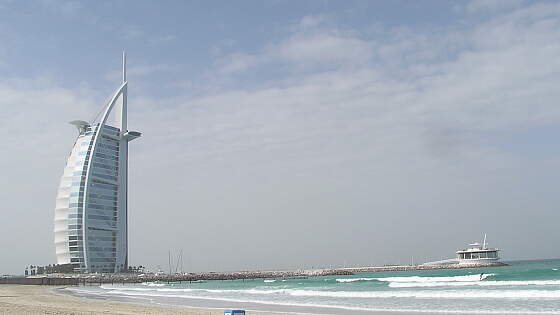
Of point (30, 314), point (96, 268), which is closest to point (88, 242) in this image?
point (96, 268)

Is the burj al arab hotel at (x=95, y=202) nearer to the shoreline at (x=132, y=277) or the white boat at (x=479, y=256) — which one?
the shoreline at (x=132, y=277)

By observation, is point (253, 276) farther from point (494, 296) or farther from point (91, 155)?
point (494, 296)

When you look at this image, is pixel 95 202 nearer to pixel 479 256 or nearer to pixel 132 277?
pixel 132 277

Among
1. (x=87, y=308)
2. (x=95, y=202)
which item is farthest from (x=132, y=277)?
(x=87, y=308)

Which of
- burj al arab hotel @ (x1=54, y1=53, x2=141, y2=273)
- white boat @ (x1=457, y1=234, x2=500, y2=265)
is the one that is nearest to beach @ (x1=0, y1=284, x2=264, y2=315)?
burj al arab hotel @ (x1=54, y1=53, x2=141, y2=273)

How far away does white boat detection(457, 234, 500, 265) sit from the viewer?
107 m

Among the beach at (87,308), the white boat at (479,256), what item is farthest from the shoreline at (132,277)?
the beach at (87,308)

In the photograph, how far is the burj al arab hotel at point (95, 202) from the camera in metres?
92.1

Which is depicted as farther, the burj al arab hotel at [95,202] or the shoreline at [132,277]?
the burj al arab hotel at [95,202]

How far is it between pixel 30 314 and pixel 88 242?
7390 cm

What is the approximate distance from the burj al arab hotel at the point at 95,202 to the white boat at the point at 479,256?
2583 inches

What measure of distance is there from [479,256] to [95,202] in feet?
239

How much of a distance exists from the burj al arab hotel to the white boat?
65.6 m

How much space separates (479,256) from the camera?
108 m
